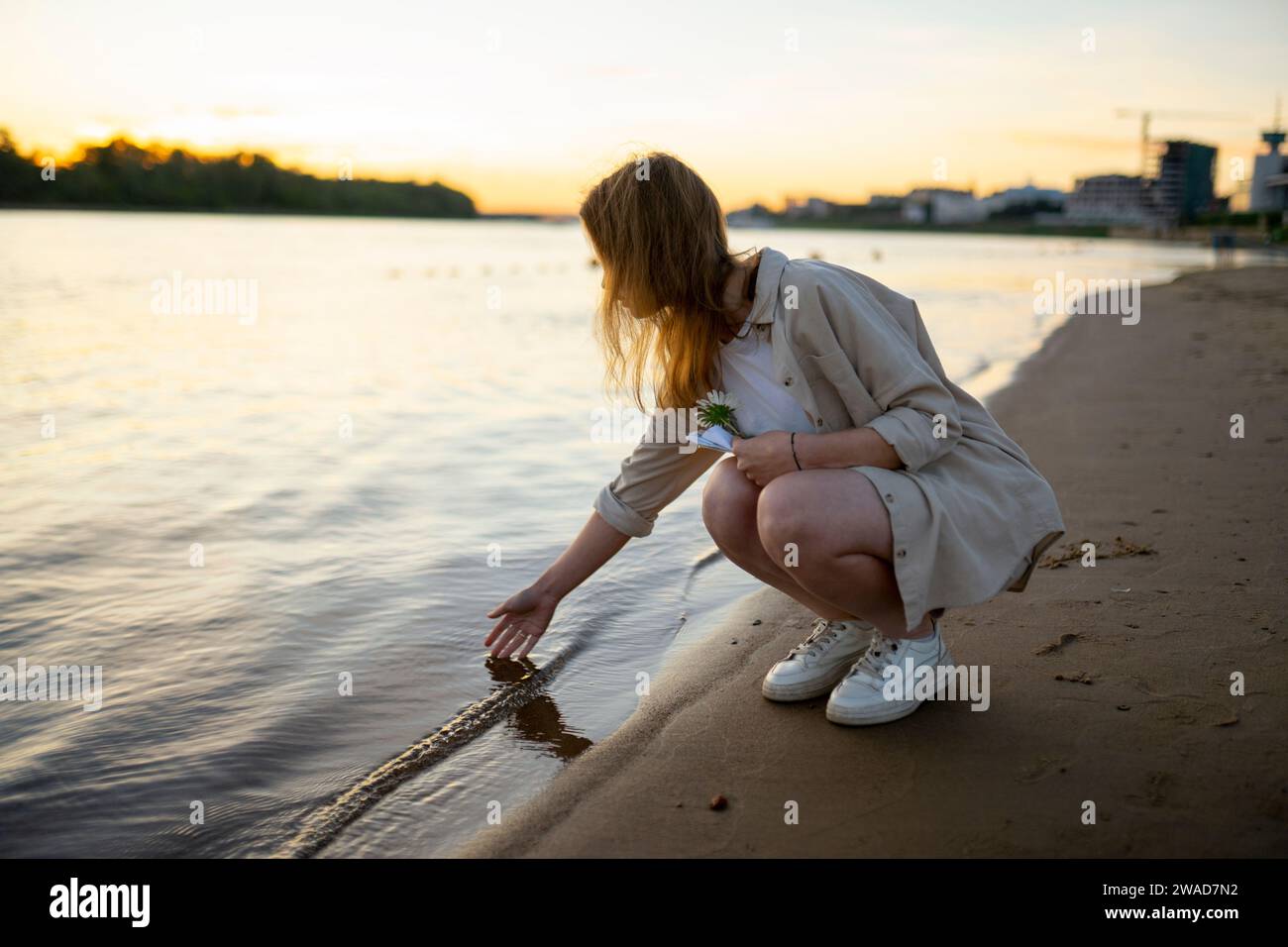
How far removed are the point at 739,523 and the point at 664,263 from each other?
75 centimetres

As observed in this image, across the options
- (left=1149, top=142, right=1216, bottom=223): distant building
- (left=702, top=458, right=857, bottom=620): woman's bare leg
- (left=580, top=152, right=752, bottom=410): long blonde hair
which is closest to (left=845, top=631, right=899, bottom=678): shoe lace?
(left=702, top=458, right=857, bottom=620): woman's bare leg

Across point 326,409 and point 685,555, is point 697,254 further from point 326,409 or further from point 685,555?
point 326,409

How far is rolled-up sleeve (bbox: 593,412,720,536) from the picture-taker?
9.24ft

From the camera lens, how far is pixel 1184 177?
129 m

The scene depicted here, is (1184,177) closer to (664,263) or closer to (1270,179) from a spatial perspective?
(1270,179)

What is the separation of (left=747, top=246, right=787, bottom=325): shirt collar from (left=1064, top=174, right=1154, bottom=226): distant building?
421 ft

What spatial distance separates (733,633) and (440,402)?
20.8 feet

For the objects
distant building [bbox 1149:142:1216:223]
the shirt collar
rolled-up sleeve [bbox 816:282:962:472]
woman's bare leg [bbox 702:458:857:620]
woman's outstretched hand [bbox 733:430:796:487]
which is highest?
distant building [bbox 1149:142:1216:223]

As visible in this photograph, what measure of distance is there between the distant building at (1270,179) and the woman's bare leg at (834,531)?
3740 inches

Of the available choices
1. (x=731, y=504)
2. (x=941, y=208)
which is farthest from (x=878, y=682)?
(x=941, y=208)

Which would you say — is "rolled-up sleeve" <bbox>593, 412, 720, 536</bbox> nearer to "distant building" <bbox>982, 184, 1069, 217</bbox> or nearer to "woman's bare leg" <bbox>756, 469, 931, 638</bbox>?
"woman's bare leg" <bbox>756, 469, 931, 638</bbox>

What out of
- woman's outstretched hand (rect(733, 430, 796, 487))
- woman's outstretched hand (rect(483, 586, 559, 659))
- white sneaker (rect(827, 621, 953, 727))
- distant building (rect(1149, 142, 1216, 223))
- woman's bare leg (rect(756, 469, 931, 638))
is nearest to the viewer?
woman's bare leg (rect(756, 469, 931, 638))

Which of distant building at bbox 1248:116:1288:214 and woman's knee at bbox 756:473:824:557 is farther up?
distant building at bbox 1248:116:1288:214
